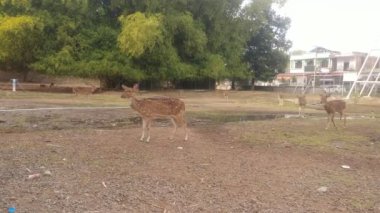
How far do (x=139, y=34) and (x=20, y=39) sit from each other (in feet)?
32.9

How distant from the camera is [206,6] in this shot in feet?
140

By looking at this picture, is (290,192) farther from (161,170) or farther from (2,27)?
(2,27)

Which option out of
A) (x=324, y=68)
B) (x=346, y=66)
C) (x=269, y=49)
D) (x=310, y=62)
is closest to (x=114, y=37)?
(x=269, y=49)

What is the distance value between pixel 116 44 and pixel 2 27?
835cm

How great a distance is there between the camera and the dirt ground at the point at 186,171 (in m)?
6.72

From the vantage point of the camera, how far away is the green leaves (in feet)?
117

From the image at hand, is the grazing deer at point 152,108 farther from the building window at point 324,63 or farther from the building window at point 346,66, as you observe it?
the building window at point 324,63

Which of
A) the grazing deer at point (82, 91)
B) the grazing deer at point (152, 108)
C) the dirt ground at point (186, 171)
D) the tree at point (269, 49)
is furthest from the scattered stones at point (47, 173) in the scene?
the tree at point (269, 49)

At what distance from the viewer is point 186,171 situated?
855cm

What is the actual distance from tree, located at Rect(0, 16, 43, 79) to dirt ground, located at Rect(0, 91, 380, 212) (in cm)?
2429

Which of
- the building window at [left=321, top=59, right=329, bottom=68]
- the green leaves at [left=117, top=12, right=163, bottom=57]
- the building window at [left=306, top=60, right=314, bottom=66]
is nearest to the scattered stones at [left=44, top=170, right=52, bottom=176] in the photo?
the green leaves at [left=117, top=12, right=163, bottom=57]

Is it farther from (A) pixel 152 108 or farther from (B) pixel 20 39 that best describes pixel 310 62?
(A) pixel 152 108

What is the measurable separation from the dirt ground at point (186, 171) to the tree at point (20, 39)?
24.3m

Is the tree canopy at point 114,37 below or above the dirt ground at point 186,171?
above
